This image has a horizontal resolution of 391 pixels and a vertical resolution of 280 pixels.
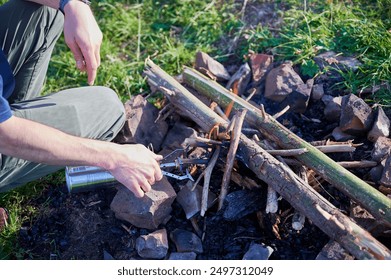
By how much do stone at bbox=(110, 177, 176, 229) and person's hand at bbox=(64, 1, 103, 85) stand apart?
2.38ft

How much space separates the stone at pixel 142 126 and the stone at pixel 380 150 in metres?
1.35

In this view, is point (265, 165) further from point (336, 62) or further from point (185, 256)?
point (336, 62)

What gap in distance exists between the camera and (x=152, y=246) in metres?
2.92

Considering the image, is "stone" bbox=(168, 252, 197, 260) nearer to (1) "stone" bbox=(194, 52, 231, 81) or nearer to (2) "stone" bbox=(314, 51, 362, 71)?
(1) "stone" bbox=(194, 52, 231, 81)

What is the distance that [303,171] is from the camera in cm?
296

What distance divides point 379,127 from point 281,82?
74cm

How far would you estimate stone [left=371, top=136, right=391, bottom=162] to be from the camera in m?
3.04

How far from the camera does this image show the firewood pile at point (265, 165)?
2.74 m

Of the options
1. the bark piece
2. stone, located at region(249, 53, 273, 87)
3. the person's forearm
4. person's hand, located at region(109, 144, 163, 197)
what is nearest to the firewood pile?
the bark piece

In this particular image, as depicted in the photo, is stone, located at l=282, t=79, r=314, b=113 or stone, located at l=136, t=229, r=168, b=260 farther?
stone, located at l=282, t=79, r=314, b=113

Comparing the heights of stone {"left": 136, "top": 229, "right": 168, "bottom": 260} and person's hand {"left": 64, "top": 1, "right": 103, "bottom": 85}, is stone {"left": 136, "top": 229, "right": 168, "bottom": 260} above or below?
below
